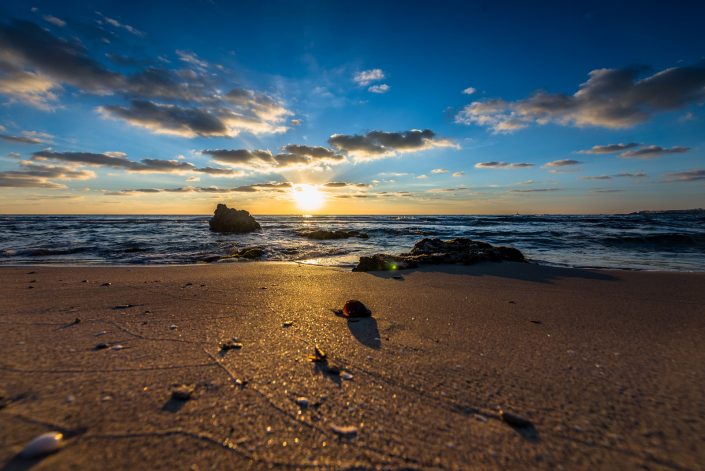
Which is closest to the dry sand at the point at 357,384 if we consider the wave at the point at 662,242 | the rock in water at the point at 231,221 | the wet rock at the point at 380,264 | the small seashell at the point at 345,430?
the small seashell at the point at 345,430

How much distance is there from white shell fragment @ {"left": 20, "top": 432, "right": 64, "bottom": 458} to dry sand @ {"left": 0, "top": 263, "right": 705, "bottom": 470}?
0.12 feet

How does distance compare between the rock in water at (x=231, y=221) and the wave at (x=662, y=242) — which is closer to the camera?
the wave at (x=662, y=242)

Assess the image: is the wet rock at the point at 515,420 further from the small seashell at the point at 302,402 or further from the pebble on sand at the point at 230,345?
the pebble on sand at the point at 230,345

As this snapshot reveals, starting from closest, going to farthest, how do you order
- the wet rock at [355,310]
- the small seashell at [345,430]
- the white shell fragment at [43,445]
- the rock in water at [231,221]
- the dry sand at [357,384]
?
the white shell fragment at [43,445], the dry sand at [357,384], the small seashell at [345,430], the wet rock at [355,310], the rock in water at [231,221]

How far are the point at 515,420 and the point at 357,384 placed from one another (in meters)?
0.96

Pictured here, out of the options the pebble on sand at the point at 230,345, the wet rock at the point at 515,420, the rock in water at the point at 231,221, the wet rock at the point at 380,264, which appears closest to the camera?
the wet rock at the point at 515,420

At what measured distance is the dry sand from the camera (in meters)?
1.47

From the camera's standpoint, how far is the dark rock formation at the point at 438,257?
7.57 m

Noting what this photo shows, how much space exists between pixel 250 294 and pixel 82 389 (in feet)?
9.58

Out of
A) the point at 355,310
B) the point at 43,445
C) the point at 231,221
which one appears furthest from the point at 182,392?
the point at 231,221

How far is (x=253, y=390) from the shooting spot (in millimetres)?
1959

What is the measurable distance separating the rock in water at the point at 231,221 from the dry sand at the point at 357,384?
80.6 ft

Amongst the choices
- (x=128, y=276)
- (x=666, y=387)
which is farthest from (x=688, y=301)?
(x=128, y=276)

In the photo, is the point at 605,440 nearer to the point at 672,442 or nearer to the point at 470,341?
the point at 672,442
